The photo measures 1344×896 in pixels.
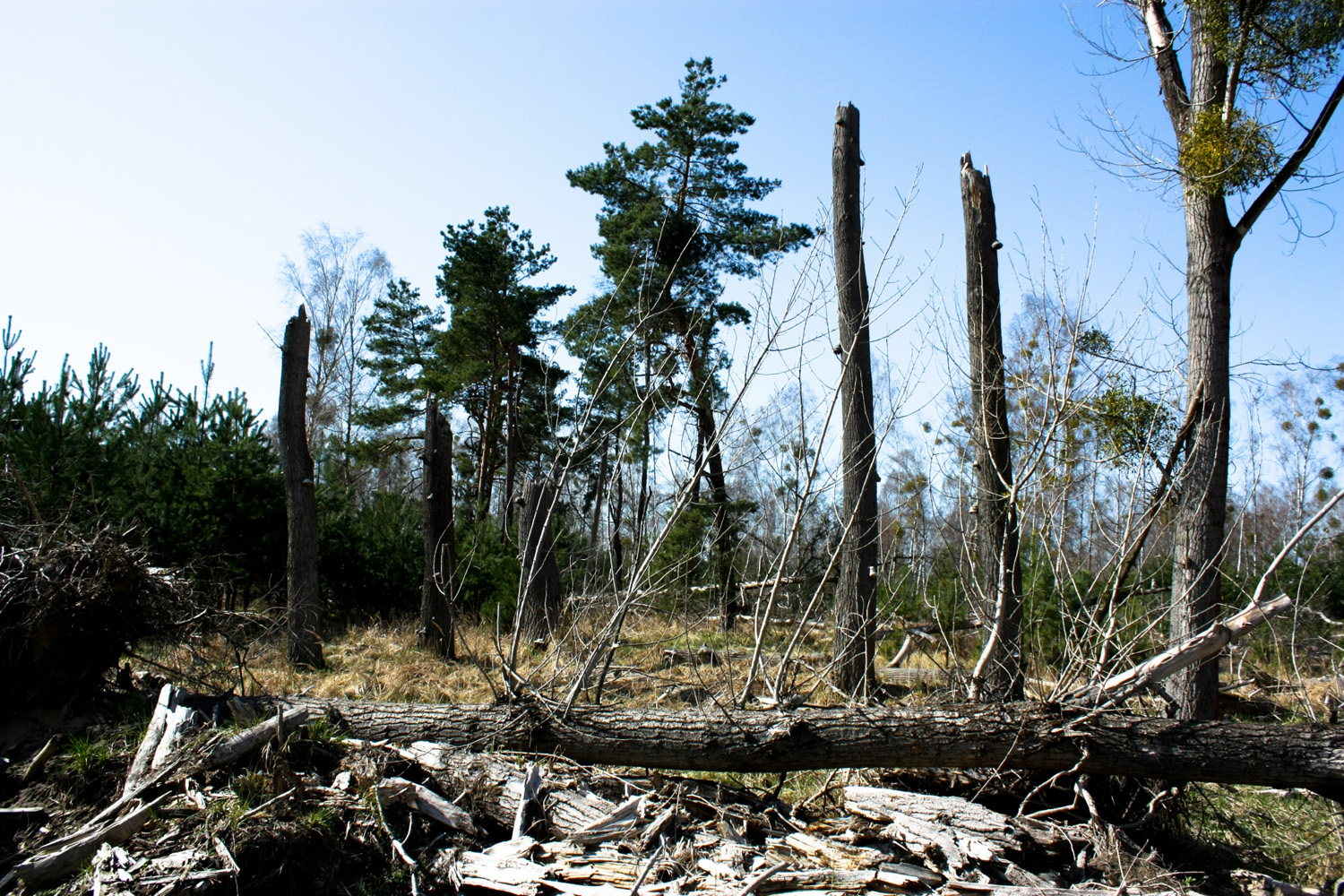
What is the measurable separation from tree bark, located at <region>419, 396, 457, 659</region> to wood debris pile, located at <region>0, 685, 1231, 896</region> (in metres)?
4.42

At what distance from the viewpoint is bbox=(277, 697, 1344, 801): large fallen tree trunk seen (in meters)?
3.67

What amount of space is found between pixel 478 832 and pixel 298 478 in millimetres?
5528

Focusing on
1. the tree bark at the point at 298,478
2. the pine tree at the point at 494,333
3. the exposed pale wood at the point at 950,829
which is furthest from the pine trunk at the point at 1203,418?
the pine tree at the point at 494,333

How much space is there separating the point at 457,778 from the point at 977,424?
4523mm

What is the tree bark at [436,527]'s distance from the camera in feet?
27.8

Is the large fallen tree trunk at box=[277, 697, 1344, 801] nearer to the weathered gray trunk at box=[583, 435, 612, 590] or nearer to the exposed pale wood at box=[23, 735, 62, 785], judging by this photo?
the exposed pale wood at box=[23, 735, 62, 785]

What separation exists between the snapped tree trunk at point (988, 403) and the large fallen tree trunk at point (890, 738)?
1.47 meters

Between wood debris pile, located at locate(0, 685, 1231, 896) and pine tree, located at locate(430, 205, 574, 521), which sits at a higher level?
pine tree, located at locate(430, 205, 574, 521)

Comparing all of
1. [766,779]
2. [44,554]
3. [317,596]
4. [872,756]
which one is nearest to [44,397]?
[317,596]

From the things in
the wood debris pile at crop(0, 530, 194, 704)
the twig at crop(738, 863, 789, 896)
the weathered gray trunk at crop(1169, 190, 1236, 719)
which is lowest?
the twig at crop(738, 863, 789, 896)

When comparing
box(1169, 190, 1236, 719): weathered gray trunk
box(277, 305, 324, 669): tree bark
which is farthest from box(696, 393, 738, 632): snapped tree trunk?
box(1169, 190, 1236, 719): weathered gray trunk

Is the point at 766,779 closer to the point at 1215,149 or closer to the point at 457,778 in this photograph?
the point at 457,778

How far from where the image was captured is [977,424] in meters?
6.11

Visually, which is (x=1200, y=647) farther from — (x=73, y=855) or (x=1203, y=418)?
(x=73, y=855)
